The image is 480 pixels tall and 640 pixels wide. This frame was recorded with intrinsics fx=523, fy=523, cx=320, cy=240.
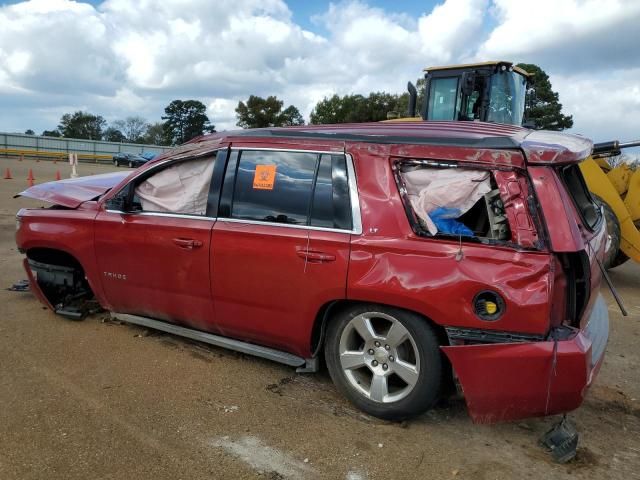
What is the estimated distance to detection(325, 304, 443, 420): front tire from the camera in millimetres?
3086

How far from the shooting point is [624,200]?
24.5 feet

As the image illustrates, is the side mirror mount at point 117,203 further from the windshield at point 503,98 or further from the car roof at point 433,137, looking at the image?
the windshield at point 503,98

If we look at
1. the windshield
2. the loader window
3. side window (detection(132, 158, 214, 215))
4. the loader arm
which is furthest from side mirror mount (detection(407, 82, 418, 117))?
side window (detection(132, 158, 214, 215))

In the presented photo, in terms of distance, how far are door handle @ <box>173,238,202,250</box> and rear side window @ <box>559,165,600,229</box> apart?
97.3 inches

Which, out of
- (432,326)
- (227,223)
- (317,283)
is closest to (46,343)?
(227,223)

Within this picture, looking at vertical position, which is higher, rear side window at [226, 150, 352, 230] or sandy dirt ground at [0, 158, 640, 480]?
rear side window at [226, 150, 352, 230]

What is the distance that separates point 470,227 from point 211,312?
77.9 inches

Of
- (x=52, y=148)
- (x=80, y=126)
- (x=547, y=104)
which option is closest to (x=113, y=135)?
(x=80, y=126)

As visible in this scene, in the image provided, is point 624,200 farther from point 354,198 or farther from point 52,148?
point 52,148

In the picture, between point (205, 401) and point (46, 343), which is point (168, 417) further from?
point (46, 343)

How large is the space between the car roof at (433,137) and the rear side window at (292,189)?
14 cm

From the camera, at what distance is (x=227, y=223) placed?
148 inches

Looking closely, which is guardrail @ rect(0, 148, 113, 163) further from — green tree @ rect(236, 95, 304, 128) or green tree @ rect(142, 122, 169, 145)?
green tree @ rect(142, 122, 169, 145)

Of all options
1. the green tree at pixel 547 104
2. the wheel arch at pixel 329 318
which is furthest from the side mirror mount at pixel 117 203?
the green tree at pixel 547 104
